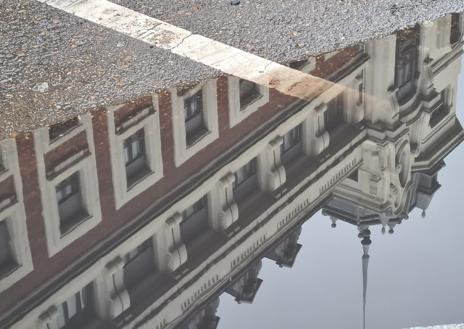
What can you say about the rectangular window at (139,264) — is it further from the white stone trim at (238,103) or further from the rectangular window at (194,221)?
the white stone trim at (238,103)

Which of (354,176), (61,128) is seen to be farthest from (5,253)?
(354,176)

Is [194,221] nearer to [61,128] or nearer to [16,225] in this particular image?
[16,225]

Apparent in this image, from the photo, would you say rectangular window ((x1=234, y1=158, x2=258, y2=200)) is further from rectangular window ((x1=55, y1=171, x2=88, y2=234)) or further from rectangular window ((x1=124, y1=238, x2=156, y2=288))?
rectangular window ((x1=55, y1=171, x2=88, y2=234))

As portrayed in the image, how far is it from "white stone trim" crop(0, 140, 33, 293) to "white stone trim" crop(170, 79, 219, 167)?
1246 mm

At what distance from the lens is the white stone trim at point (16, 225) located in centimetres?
777

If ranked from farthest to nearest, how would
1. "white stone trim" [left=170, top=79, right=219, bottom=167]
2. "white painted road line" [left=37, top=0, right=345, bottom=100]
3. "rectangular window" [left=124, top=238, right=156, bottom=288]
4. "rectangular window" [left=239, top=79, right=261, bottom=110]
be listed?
"white painted road line" [left=37, top=0, right=345, bottom=100], "rectangular window" [left=239, top=79, right=261, bottom=110], "white stone trim" [left=170, top=79, right=219, bottom=167], "rectangular window" [left=124, top=238, right=156, bottom=288]

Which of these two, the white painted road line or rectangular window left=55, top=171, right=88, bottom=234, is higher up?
the white painted road line

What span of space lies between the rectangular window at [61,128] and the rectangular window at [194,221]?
4.28 feet

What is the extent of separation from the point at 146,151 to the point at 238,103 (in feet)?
3.06

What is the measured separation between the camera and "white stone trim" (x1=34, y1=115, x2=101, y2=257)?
26.6 ft

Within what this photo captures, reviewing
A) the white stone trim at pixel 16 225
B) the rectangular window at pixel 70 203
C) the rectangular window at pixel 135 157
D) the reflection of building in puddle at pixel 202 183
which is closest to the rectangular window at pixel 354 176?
the reflection of building in puddle at pixel 202 183

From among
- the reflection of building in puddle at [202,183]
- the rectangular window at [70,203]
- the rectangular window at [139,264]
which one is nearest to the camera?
the reflection of building in puddle at [202,183]

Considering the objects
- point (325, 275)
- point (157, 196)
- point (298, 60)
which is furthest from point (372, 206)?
point (298, 60)

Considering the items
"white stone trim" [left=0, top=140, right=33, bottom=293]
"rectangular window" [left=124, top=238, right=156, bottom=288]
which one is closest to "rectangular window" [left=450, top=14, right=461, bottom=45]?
"rectangular window" [left=124, top=238, right=156, bottom=288]
